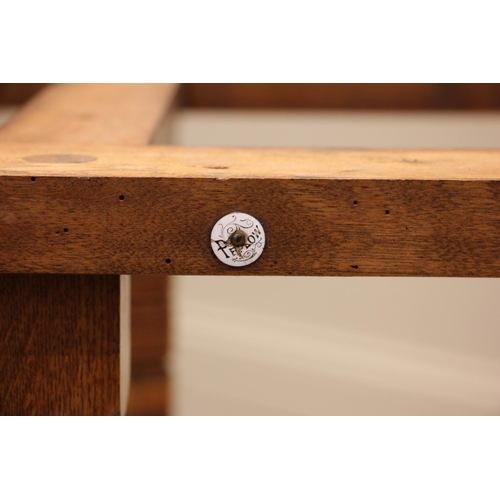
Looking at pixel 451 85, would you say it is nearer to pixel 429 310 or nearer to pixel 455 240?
pixel 429 310

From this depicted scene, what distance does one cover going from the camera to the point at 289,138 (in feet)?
4.76

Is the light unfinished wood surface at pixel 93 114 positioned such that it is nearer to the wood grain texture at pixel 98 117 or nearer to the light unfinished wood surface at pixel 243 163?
the wood grain texture at pixel 98 117

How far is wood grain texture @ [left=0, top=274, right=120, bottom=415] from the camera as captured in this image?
699 mm

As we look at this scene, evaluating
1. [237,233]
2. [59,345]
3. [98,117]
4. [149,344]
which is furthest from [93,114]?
[149,344]

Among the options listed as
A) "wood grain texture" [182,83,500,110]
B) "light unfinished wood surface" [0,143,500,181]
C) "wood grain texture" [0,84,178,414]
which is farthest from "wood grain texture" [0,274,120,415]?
"wood grain texture" [182,83,500,110]

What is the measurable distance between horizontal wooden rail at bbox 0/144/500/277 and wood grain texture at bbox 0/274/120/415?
142 mm

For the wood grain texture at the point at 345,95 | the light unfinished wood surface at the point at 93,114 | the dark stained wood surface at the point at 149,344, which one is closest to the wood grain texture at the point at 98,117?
the light unfinished wood surface at the point at 93,114

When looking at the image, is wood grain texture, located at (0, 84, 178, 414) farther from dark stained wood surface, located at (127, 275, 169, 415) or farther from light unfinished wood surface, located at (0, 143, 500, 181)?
dark stained wood surface, located at (127, 275, 169, 415)

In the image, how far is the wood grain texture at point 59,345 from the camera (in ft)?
2.29

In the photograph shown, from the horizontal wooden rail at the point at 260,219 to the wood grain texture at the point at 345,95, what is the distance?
0.85 meters

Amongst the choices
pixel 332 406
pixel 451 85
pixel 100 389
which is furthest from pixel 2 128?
pixel 332 406

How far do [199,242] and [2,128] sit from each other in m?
0.47

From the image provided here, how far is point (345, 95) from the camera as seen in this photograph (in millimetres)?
1381

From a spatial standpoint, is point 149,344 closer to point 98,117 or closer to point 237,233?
point 98,117
